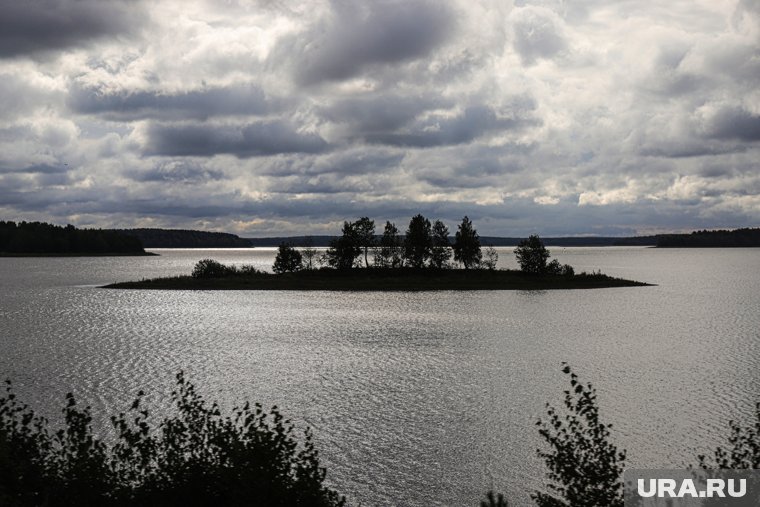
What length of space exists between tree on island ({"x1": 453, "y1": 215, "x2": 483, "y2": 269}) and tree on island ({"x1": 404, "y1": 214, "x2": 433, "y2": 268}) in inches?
341

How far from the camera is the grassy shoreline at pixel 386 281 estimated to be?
574ft

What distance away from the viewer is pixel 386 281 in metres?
182

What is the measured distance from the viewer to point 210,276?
184250 mm

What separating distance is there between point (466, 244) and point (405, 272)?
20.2 m

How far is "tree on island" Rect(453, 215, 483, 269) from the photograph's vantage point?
190375mm

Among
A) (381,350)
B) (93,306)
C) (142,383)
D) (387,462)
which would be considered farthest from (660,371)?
(93,306)

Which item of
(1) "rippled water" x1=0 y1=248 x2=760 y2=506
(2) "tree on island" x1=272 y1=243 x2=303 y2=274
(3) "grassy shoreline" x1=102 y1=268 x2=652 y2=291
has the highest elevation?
(2) "tree on island" x1=272 y1=243 x2=303 y2=274

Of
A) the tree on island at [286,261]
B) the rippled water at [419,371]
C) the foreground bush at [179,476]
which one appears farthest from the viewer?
the tree on island at [286,261]

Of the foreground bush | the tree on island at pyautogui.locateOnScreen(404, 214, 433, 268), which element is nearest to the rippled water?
the foreground bush

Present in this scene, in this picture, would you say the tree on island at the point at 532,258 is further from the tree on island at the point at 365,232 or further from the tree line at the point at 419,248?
the tree on island at the point at 365,232

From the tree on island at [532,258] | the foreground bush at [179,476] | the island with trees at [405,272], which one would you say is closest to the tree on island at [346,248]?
the island with trees at [405,272]

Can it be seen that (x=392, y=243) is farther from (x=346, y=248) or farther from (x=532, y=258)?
(x=532, y=258)

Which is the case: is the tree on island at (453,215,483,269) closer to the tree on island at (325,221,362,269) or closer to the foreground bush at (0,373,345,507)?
the tree on island at (325,221,362,269)

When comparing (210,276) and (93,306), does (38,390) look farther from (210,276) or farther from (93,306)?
(210,276)
